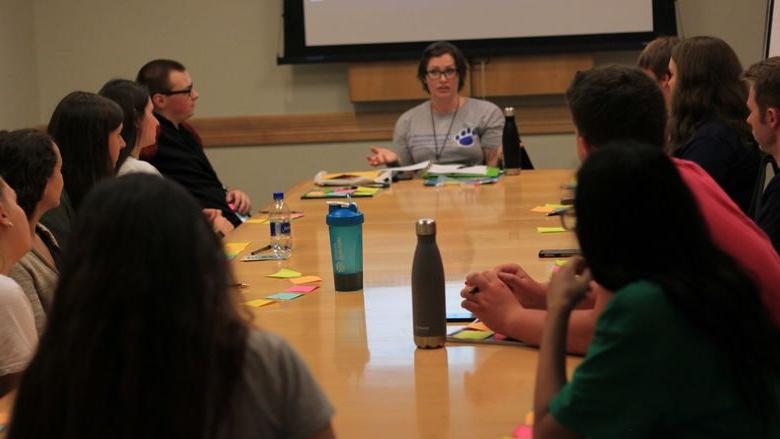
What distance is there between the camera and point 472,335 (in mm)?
2113

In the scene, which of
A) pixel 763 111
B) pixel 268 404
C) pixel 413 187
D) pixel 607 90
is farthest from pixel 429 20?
pixel 268 404

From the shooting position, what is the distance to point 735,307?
1.34 metres

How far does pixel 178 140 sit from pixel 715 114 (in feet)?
7.95

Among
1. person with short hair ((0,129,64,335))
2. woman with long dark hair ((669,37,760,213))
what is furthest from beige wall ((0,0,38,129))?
woman with long dark hair ((669,37,760,213))

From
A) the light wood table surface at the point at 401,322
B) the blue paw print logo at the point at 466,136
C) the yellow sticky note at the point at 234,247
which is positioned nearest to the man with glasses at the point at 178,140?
the light wood table surface at the point at 401,322

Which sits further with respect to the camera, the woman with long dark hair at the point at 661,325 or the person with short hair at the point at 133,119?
the person with short hair at the point at 133,119

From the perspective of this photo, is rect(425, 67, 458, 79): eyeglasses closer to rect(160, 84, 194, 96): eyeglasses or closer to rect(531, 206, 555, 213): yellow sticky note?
rect(160, 84, 194, 96): eyeglasses

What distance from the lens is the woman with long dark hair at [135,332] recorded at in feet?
3.37

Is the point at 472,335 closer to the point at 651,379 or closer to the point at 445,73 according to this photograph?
the point at 651,379

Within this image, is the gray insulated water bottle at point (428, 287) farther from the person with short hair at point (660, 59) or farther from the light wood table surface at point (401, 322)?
the person with short hair at point (660, 59)

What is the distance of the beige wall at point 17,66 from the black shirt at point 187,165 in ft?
5.74

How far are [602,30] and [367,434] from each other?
4.81 metres

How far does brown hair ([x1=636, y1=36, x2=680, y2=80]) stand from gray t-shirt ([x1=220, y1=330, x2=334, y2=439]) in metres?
2.82

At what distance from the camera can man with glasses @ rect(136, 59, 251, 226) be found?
4.59 m
